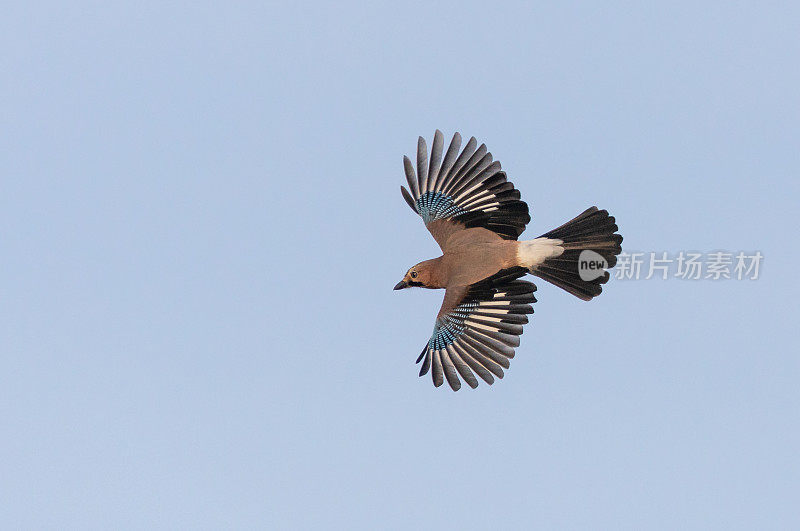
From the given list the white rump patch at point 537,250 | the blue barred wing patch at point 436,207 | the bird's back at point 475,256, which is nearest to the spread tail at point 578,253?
the white rump patch at point 537,250

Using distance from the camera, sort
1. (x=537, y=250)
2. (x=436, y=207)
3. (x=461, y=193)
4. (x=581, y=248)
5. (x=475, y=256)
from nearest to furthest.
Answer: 1. (x=581, y=248)
2. (x=537, y=250)
3. (x=475, y=256)
4. (x=461, y=193)
5. (x=436, y=207)

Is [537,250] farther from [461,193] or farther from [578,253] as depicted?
[461,193]

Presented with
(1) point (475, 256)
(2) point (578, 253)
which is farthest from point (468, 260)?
(2) point (578, 253)

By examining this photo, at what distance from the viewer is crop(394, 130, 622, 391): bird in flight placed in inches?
409

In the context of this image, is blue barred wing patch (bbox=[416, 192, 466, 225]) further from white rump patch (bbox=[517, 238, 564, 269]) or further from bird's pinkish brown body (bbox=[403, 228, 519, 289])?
white rump patch (bbox=[517, 238, 564, 269])

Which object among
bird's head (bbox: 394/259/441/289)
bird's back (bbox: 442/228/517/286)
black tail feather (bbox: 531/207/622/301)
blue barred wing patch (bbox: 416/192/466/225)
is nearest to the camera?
black tail feather (bbox: 531/207/622/301)

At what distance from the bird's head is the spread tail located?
1.14m

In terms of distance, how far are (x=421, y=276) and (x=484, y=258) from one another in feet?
3.05

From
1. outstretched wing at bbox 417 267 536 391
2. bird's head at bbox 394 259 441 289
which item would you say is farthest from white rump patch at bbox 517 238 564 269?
bird's head at bbox 394 259 441 289

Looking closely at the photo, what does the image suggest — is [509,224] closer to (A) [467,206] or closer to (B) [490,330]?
(A) [467,206]

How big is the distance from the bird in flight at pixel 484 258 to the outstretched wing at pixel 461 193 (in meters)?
0.01

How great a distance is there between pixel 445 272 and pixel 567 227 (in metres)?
1.52

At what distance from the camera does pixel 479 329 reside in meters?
10.7

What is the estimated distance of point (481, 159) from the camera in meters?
10.6
